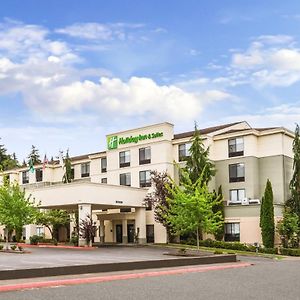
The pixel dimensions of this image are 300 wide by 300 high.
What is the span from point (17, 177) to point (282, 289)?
63.6m

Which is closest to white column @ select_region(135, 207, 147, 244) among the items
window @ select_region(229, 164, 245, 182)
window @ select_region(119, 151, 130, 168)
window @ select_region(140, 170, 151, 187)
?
window @ select_region(140, 170, 151, 187)

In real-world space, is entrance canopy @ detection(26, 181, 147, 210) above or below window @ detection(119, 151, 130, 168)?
below

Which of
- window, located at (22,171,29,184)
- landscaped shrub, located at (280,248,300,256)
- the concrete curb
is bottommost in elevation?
landscaped shrub, located at (280,248,300,256)

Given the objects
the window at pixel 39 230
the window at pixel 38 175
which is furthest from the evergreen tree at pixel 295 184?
the window at pixel 38 175

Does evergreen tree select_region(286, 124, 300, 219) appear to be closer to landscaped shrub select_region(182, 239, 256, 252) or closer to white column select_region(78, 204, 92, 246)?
landscaped shrub select_region(182, 239, 256, 252)

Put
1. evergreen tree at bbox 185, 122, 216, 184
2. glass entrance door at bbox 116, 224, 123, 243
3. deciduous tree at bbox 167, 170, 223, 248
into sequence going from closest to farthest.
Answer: deciduous tree at bbox 167, 170, 223, 248 < evergreen tree at bbox 185, 122, 216, 184 < glass entrance door at bbox 116, 224, 123, 243

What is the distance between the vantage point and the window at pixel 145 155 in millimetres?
57969

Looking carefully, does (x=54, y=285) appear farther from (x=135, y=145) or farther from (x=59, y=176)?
(x=59, y=176)

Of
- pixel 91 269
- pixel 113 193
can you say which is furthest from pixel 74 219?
pixel 91 269

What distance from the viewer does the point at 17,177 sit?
7694cm

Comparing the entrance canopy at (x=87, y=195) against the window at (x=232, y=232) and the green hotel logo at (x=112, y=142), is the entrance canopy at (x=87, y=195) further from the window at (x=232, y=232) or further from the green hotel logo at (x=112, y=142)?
the window at (x=232, y=232)

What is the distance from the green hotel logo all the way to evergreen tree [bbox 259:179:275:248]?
19.4 metres

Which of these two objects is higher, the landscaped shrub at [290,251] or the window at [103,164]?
the window at [103,164]

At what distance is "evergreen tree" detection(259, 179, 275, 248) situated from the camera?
48.1m
